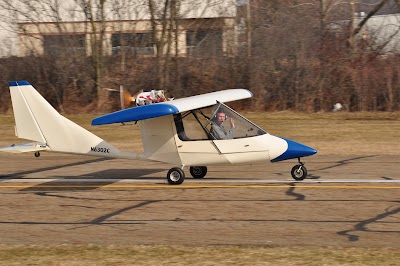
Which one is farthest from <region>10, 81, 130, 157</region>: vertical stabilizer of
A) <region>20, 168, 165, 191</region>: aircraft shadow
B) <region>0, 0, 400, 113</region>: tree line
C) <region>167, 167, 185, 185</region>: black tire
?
<region>0, 0, 400, 113</region>: tree line

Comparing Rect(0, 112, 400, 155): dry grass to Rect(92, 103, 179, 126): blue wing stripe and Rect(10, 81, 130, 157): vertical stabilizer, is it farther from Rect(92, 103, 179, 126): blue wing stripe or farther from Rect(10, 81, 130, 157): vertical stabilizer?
Rect(92, 103, 179, 126): blue wing stripe

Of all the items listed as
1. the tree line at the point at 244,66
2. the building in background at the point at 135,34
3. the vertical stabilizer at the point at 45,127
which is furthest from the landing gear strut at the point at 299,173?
the building in background at the point at 135,34

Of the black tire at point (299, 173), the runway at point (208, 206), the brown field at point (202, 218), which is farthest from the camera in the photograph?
the black tire at point (299, 173)

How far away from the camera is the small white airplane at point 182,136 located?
49.7ft

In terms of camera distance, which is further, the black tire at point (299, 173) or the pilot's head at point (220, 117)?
the black tire at point (299, 173)

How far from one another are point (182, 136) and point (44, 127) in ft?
9.90

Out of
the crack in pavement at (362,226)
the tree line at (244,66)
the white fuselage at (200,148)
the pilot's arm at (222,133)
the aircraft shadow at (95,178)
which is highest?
the tree line at (244,66)

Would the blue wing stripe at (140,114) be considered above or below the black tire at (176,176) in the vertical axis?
above

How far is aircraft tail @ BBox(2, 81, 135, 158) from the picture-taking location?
627 inches

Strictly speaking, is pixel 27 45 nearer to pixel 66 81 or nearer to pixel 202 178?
pixel 66 81

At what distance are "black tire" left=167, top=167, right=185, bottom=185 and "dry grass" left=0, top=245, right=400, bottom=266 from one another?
211 inches

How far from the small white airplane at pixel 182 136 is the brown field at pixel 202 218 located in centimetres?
62

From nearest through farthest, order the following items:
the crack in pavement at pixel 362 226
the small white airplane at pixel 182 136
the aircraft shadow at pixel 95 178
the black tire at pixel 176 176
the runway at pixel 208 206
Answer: the crack in pavement at pixel 362 226 → the runway at pixel 208 206 → the small white airplane at pixel 182 136 → the black tire at pixel 176 176 → the aircraft shadow at pixel 95 178

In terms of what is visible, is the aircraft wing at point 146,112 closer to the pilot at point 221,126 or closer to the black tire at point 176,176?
the pilot at point 221,126
